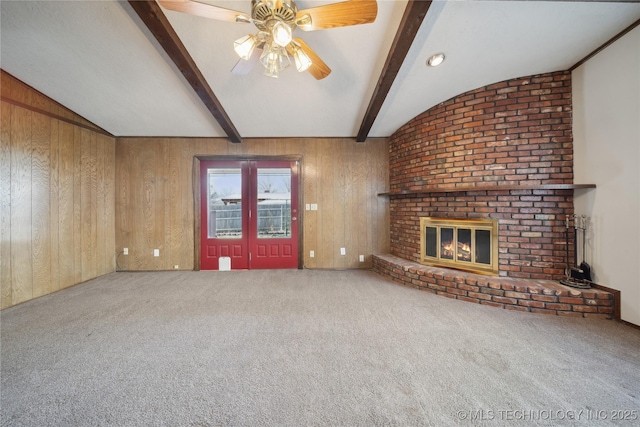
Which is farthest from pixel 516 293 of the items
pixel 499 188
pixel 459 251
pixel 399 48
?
pixel 399 48

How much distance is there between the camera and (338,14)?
4.60 ft

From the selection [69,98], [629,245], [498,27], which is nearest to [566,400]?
[629,245]

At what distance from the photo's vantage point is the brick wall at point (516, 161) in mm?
2355

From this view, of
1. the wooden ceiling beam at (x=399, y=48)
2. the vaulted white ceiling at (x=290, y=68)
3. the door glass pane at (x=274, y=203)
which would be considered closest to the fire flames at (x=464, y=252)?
the vaulted white ceiling at (x=290, y=68)

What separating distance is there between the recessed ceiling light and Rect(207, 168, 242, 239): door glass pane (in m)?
3.08

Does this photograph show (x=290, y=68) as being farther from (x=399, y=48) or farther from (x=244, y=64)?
(x=399, y=48)

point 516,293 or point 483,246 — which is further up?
point 483,246

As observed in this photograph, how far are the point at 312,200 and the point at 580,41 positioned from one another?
3.38m

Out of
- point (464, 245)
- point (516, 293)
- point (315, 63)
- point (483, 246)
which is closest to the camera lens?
point (315, 63)

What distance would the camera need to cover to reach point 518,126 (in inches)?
96.3

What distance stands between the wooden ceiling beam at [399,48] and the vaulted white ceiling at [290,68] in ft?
0.40

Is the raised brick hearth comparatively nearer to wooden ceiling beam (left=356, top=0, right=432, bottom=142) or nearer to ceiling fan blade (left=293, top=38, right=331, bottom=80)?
wooden ceiling beam (left=356, top=0, right=432, bottom=142)

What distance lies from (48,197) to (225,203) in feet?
6.71

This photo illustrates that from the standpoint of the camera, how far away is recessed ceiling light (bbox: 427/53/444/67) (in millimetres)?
2088
